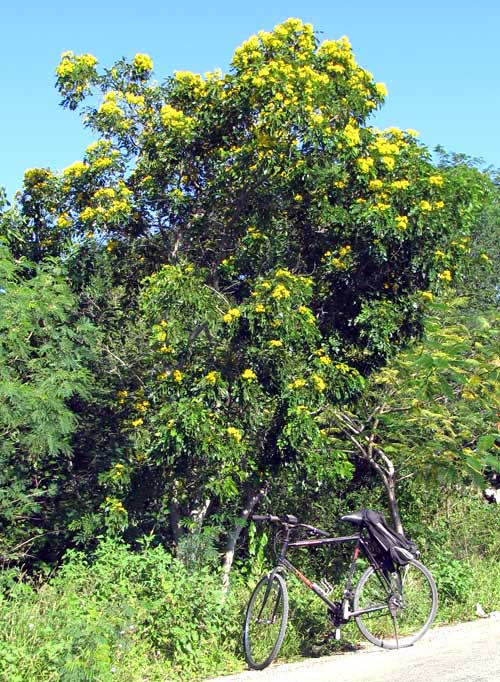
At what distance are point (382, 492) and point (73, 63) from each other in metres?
6.60

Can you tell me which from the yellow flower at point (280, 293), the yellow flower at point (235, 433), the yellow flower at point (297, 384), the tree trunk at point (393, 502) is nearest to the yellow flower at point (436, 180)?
the yellow flower at point (280, 293)

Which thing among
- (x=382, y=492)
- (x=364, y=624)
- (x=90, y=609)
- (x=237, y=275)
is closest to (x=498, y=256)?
(x=382, y=492)

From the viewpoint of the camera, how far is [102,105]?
9.38 m

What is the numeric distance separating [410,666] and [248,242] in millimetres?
4607

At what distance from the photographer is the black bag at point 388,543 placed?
6.50m

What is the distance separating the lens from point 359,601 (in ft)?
21.3

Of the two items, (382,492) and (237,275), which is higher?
(237,275)

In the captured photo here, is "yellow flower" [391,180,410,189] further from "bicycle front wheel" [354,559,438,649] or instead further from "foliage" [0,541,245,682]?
"foliage" [0,541,245,682]

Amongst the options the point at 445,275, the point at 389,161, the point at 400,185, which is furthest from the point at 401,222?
the point at 445,275

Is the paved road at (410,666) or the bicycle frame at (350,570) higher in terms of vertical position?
the bicycle frame at (350,570)

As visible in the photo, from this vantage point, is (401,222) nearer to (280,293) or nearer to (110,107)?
(280,293)

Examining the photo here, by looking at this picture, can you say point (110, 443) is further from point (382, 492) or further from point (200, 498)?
point (382, 492)

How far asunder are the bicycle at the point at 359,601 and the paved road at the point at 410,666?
0.14 metres

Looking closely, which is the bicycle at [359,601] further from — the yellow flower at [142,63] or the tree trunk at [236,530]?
the yellow flower at [142,63]
